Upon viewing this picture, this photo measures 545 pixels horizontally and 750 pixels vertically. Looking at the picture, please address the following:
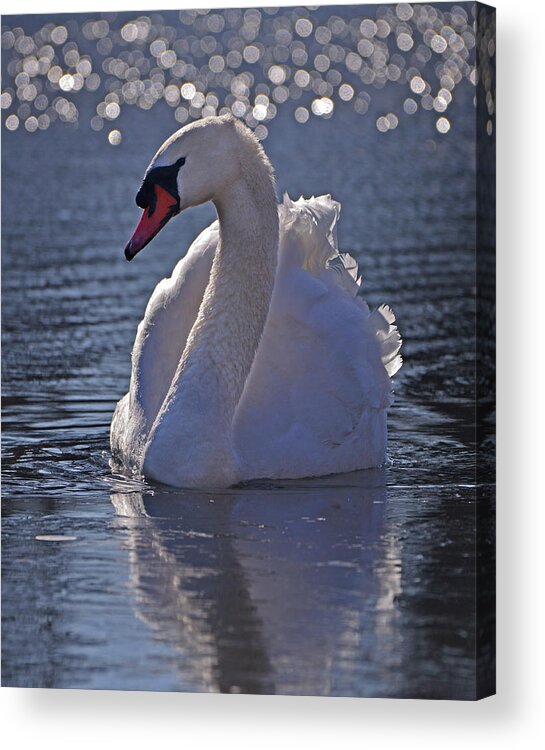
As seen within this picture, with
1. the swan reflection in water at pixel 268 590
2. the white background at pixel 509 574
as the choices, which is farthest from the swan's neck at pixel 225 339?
the white background at pixel 509 574

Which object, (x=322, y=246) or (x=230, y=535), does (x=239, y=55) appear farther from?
(x=230, y=535)

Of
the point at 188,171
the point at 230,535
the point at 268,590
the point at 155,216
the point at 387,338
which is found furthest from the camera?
the point at 387,338

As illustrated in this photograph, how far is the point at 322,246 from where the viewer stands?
36.4ft

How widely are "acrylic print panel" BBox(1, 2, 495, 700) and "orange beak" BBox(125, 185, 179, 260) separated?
0.06ft

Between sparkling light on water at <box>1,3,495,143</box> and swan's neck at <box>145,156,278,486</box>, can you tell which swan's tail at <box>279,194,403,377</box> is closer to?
swan's neck at <box>145,156,278,486</box>

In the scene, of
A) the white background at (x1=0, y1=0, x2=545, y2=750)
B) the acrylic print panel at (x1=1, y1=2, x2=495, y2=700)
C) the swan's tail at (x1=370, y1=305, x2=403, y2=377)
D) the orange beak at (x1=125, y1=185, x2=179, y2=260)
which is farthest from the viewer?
the swan's tail at (x1=370, y1=305, x2=403, y2=377)

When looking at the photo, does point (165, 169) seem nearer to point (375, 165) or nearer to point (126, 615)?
point (126, 615)

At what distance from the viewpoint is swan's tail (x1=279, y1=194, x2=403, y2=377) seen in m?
11.0

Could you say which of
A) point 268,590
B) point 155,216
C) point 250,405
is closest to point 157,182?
point 155,216

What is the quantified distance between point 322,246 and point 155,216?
1.52 meters

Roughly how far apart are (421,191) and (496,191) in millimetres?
6594

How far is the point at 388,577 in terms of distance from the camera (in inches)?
354

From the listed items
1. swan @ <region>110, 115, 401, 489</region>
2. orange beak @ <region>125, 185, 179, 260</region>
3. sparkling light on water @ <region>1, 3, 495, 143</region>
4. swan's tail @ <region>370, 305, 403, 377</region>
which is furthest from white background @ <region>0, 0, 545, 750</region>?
swan's tail @ <region>370, 305, 403, 377</region>

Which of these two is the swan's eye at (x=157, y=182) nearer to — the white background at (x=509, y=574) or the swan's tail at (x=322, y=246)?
the swan's tail at (x=322, y=246)
